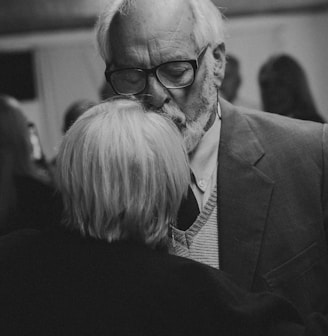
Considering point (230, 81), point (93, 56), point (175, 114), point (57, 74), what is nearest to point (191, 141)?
point (175, 114)

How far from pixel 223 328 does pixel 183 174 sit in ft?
1.05

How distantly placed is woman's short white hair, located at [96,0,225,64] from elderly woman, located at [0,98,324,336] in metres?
0.33

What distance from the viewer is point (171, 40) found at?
4.78 ft

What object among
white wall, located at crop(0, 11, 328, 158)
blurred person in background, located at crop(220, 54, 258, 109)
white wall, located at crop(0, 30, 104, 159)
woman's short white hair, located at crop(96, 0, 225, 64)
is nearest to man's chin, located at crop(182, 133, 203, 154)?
woman's short white hair, located at crop(96, 0, 225, 64)

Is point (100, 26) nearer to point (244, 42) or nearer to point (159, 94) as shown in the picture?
point (159, 94)

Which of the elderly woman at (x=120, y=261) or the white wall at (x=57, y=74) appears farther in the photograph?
the white wall at (x=57, y=74)

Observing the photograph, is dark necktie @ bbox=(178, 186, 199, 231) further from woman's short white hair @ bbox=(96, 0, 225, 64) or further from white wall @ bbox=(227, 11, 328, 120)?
white wall @ bbox=(227, 11, 328, 120)

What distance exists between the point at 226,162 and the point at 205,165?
0.07 metres

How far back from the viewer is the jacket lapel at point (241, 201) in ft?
4.52

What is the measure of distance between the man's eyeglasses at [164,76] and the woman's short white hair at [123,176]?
0.77 feet

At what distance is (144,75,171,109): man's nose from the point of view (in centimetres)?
142

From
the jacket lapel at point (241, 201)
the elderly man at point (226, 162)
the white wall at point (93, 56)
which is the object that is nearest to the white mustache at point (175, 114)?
the elderly man at point (226, 162)

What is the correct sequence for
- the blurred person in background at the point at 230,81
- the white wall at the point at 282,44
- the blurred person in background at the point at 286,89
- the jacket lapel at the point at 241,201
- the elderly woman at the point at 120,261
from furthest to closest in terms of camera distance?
1. the white wall at the point at 282,44
2. the blurred person in background at the point at 230,81
3. the blurred person in background at the point at 286,89
4. the jacket lapel at the point at 241,201
5. the elderly woman at the point at 120,261

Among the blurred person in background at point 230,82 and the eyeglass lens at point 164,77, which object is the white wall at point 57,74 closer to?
the blurred person in background at point 230,82
